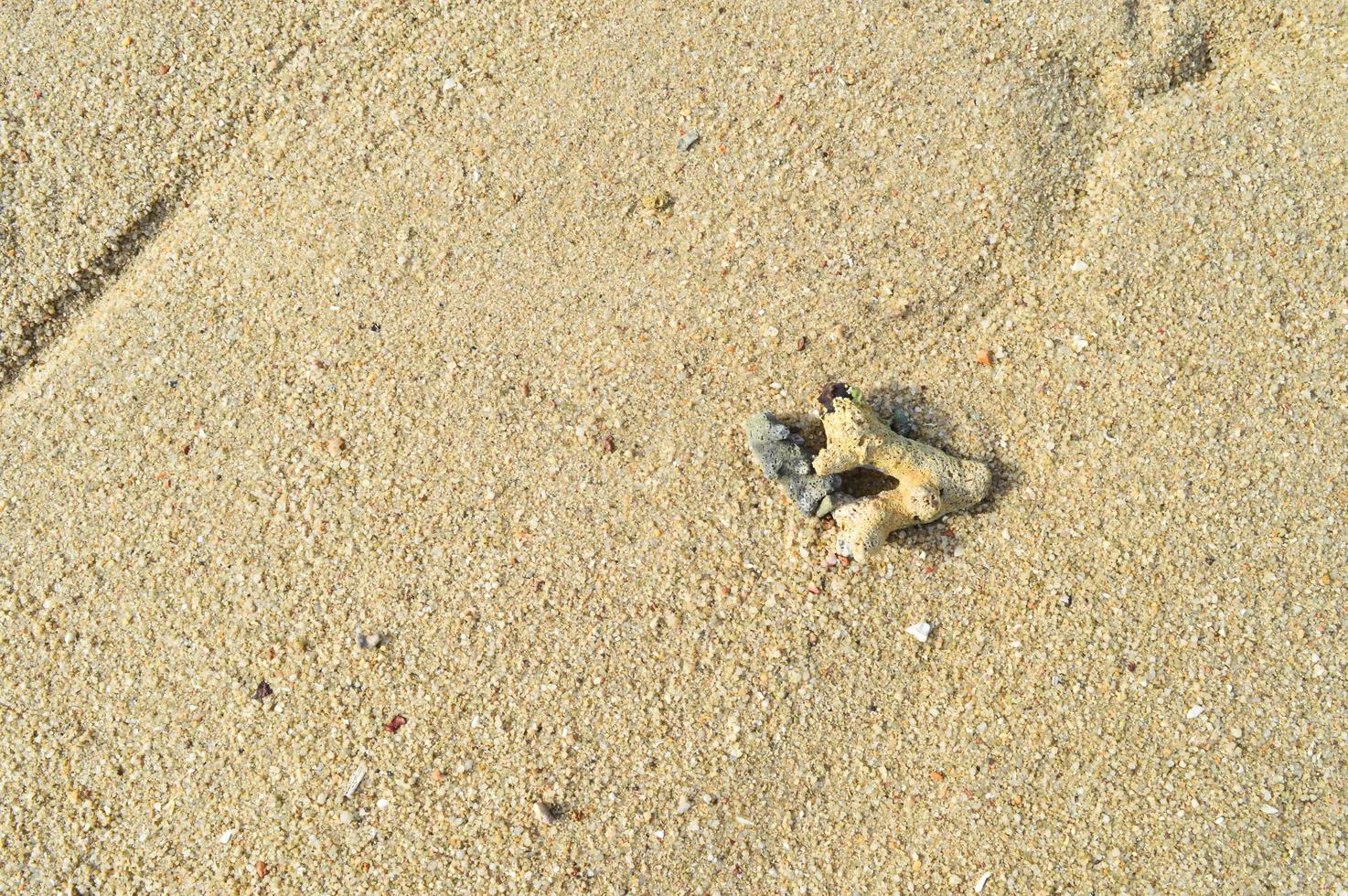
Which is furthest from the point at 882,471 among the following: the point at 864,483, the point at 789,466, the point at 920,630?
the point at 920,630

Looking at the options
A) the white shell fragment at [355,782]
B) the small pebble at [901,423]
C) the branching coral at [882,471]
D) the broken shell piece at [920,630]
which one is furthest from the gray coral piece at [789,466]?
the white shell fragment at [355,782]

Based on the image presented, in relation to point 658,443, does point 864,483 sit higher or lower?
lower

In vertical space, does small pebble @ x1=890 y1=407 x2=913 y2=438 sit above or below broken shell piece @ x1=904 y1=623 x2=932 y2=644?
above

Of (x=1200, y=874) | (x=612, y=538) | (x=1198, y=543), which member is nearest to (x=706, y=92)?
(x=612, y=538)

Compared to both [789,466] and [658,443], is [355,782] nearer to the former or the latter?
[658,443]

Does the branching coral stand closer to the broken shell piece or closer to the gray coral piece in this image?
the gray coral piece

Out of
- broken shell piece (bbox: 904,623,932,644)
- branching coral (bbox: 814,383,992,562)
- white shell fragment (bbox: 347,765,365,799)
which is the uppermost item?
branching coral (bbox: 814,383,992,562)

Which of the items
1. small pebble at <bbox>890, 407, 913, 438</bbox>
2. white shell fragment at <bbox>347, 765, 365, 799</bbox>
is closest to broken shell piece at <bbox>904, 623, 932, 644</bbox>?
small pebble at <bbox>890, 407, 913, 438</bbox>
